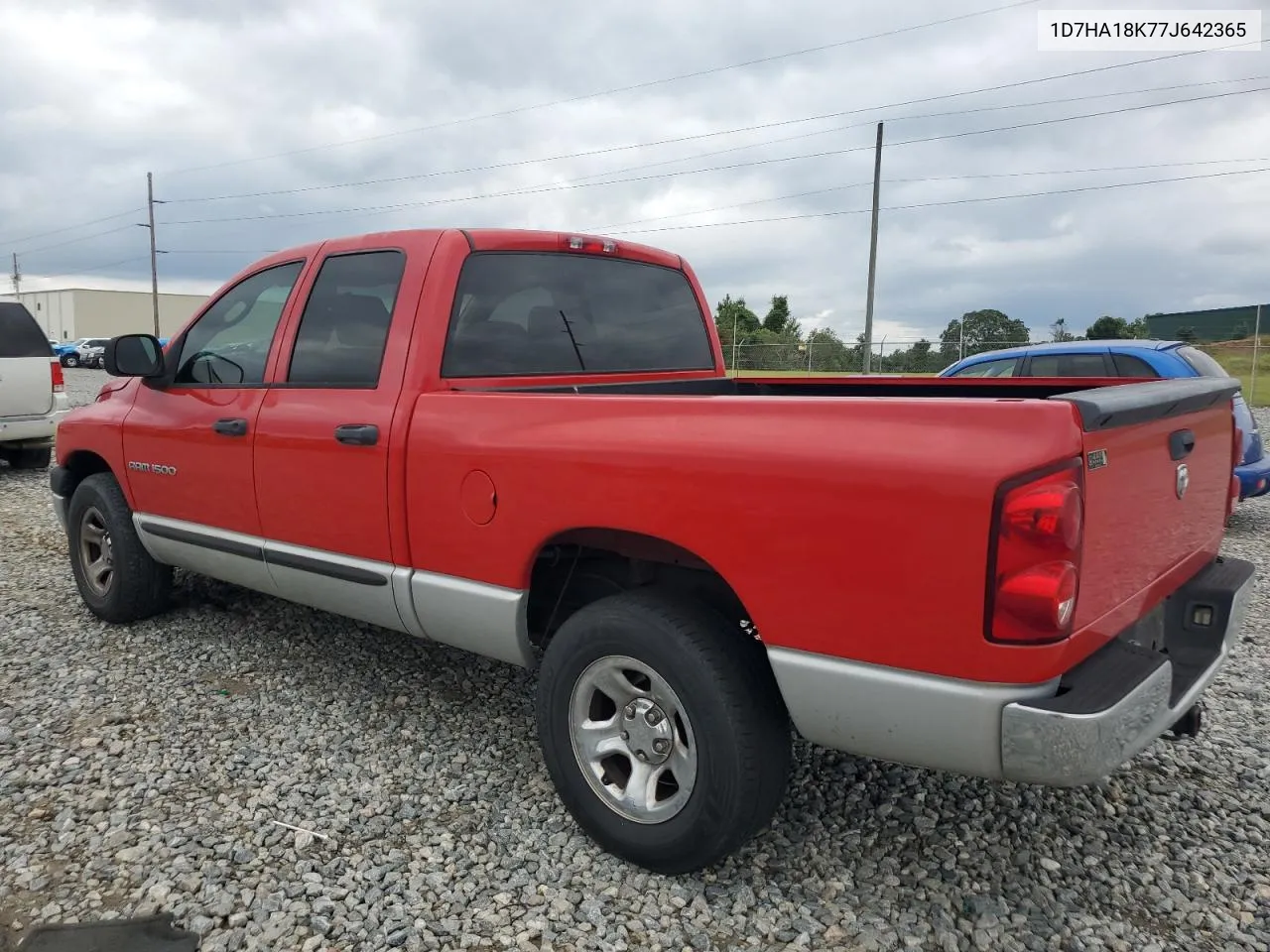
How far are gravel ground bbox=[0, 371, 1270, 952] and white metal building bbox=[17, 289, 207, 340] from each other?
236ft

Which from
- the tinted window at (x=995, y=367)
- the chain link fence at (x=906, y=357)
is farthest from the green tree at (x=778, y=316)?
the tinted window at (x=995, y=367)

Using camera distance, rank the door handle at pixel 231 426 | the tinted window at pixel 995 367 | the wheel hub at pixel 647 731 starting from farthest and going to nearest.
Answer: the tinted window at pixel 995 367, the door handle at pixel 231 426, the wheel hub at pixel 647 731

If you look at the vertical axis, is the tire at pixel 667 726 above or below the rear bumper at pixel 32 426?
below

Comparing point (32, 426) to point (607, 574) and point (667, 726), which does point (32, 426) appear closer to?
point (607, 574)

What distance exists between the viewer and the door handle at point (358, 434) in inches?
130

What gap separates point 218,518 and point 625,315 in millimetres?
2041

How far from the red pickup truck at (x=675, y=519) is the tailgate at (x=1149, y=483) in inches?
0.6

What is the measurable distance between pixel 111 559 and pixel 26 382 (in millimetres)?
6556

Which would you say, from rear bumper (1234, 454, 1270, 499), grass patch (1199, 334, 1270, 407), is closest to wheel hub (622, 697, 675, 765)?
rear bumper (1234, 454, 1270, 499)

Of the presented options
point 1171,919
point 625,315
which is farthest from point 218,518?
point 1171,919

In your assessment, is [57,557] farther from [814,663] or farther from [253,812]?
[814,663]

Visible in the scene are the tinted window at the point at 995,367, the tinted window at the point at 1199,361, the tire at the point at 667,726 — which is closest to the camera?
the tire at the point at 667,726

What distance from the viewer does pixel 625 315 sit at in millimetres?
4012

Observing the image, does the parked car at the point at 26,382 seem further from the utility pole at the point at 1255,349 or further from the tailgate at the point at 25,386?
the utility pole at the point at 1255,349
